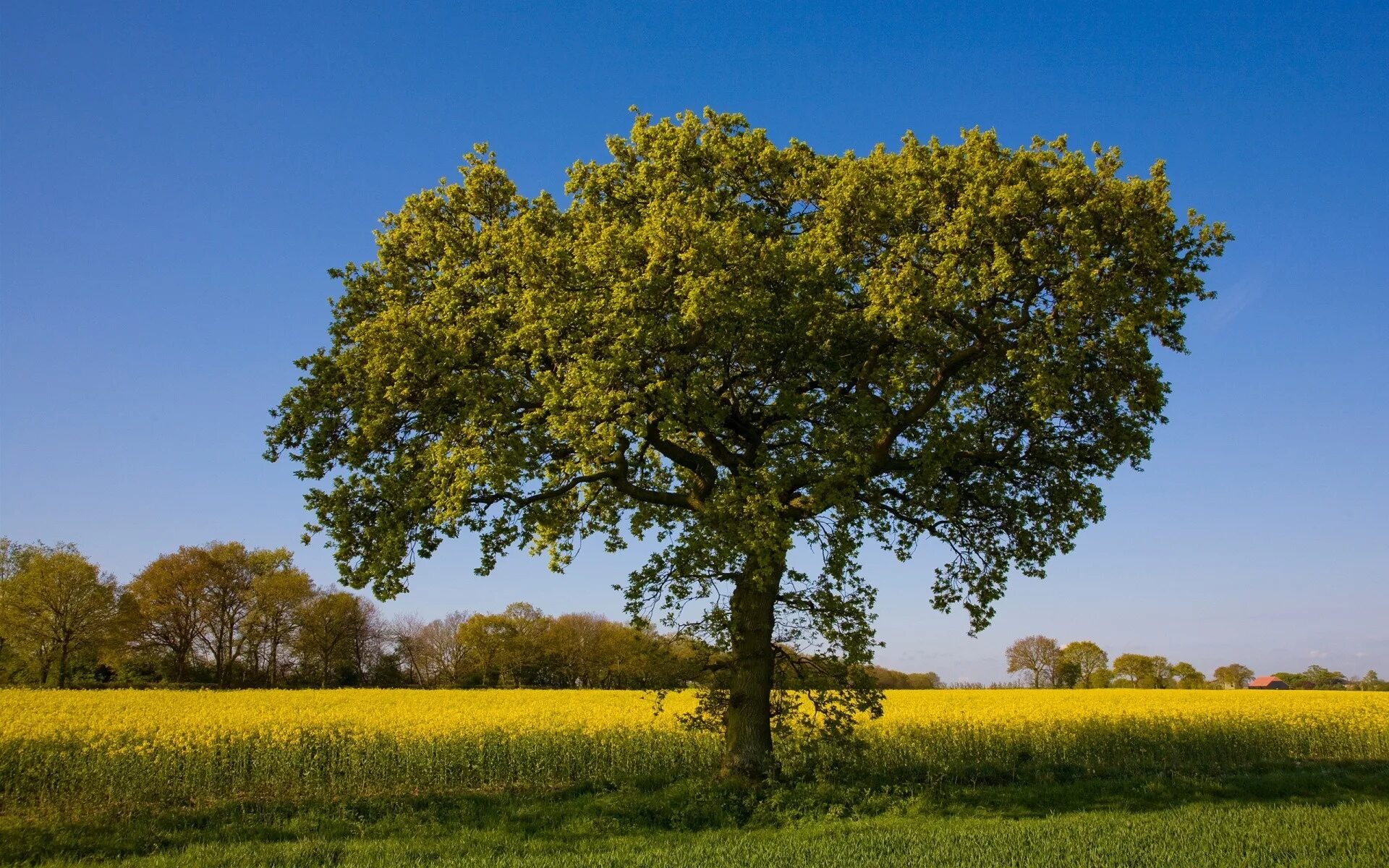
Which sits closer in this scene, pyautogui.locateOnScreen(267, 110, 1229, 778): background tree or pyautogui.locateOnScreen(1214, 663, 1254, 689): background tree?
pyautogui.locateOnScreen(267, 110, 1229, 778): background tree

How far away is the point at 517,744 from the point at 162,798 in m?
7.82

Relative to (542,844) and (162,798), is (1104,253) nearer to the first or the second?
(542,844)

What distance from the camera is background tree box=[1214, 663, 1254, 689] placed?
8631 cm

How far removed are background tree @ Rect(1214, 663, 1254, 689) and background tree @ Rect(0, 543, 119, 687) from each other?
98265mm

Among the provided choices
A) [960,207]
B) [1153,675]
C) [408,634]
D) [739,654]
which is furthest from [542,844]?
→ [1153,675]

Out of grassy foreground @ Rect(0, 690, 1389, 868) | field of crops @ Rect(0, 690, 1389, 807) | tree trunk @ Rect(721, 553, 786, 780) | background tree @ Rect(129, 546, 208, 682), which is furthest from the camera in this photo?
background tree @ Rect(129, 546, 208, 682)

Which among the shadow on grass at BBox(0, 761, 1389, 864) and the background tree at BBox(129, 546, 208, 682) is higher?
the background tree at BBox(129, 546, 208, 682)

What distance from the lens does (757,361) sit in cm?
1872

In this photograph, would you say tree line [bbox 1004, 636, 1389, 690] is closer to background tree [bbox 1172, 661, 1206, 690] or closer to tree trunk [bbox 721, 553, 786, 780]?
background tree [bbox 1172, 661, 1206, 690]

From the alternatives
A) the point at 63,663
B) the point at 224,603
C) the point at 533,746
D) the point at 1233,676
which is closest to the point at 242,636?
the point at 224,603

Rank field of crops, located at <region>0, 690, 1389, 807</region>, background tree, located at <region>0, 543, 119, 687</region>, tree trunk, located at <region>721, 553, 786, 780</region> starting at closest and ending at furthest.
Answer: tree trunk, located at <region>721, 553, 786, 780</region> < field of crops, located at <region>0, 690, 1389, 807</region> < background tree, located at <region>0, 543, 119, 687</region>

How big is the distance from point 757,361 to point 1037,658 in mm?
73017

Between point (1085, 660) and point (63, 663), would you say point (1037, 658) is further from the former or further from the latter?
point (63, 663)

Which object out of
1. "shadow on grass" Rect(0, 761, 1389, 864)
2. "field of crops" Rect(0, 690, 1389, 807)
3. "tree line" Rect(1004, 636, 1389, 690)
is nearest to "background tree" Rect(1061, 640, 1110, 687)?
"tree line" Rect(1004, 636, 1389, 690)
